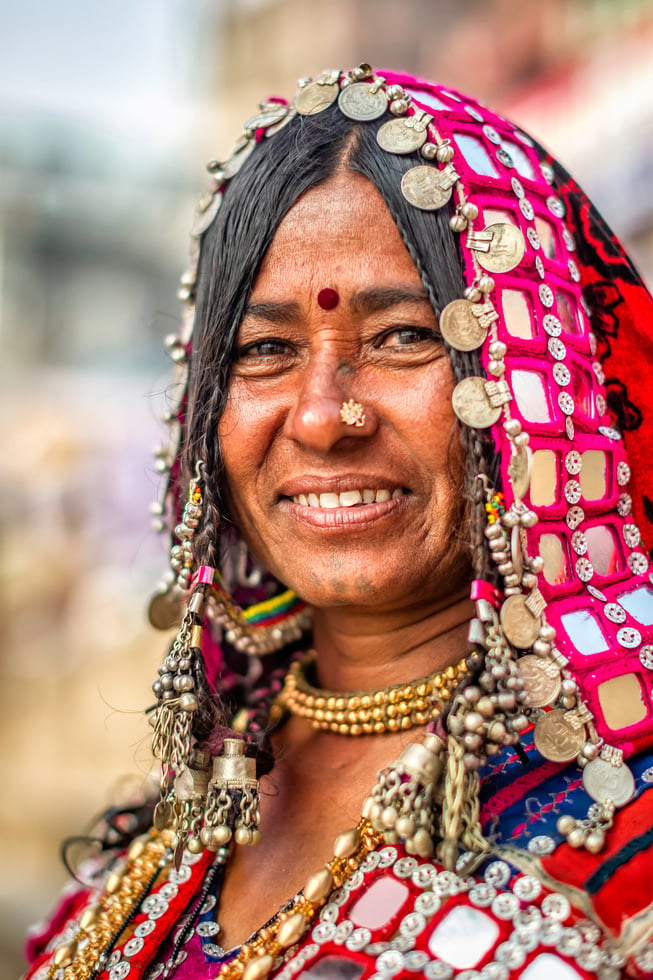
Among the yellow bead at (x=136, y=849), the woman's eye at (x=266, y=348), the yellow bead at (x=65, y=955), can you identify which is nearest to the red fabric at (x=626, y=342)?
the woman's eye at (x=266, y=348)

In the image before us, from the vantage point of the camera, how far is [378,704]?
75.7 inches

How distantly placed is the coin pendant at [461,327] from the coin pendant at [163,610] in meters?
0.91

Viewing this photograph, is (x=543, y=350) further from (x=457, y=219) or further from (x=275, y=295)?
(x=275, y=295)

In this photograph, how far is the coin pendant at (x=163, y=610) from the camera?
2219mm

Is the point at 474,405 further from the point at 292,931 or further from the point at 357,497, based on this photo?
the point at 292,931

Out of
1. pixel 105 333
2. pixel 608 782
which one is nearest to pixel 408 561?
pixel 608 782

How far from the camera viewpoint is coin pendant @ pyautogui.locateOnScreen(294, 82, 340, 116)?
1944 mm

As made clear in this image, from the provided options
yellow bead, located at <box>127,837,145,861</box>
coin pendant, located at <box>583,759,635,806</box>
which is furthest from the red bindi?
yellow bead, located at <box>127,837,145,861</box>

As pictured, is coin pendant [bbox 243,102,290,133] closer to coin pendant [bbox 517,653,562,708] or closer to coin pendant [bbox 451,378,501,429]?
coin pendant [bbox 451,378,501,429]

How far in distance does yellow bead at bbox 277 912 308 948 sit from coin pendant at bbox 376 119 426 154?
135 centimetres

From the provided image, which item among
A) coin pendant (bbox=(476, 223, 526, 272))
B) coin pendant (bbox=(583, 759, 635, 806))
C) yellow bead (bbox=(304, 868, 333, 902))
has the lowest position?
yellow bead (bbox=(304, 868, 333, 902))

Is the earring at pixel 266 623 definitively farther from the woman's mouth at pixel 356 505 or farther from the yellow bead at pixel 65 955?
the yellow bead at pixel 65 955

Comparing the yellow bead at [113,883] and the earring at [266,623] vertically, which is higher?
the earring at [266,623]

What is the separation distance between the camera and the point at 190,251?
2.20 m
